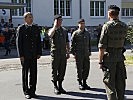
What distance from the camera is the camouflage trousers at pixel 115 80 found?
7.70m

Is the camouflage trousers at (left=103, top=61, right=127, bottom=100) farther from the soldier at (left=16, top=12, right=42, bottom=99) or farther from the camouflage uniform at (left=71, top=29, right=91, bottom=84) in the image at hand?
the camouflage uniform at (left=71, top=29, right=91, bottom=84)

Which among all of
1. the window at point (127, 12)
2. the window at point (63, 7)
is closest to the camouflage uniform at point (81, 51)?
the window at point (63, 7)

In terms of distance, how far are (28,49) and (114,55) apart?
2607mm

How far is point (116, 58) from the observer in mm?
7707

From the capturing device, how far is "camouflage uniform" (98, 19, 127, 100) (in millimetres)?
7562

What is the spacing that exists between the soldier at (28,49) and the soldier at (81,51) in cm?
126

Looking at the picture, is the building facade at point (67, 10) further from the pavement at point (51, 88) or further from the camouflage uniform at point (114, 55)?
the camouflage uniform at point (114, 55)

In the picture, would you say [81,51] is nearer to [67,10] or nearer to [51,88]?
[51,88]

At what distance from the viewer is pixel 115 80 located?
7.80 metres

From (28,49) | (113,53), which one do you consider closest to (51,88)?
(28,49)

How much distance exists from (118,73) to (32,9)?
90.3 feet

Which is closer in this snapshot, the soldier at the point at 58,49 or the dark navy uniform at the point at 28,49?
the dark navy uniform at the point at 28,49

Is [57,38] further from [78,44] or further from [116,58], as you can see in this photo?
[116,58]

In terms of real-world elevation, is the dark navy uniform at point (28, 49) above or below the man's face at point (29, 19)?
below
